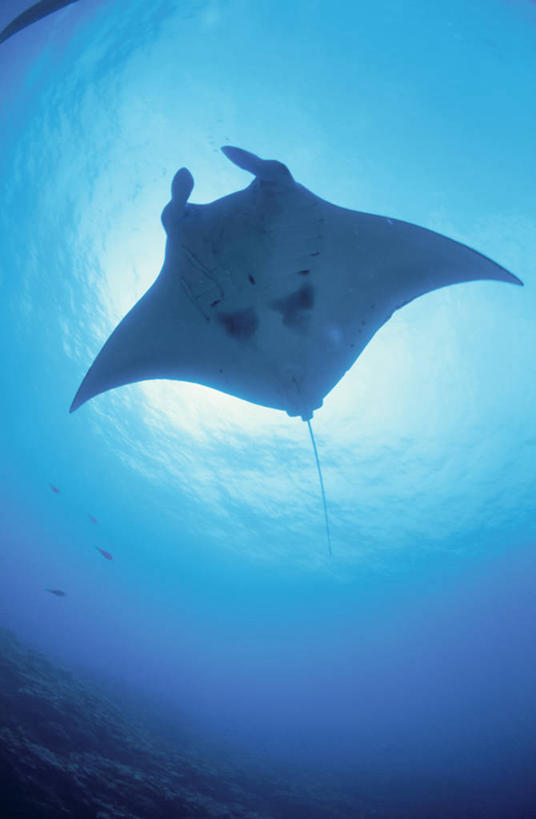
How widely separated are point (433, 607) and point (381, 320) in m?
26.1

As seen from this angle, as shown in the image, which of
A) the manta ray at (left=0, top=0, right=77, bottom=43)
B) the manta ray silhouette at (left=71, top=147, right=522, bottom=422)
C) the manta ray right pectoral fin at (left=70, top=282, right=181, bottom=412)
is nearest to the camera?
the manta ray at (left=0, top=0, right=77, bottom=43)

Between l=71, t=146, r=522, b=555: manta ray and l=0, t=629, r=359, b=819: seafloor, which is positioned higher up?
l=71, t=146, r=522, b=555: manta ray

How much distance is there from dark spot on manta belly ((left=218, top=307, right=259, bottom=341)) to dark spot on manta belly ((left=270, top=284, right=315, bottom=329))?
202mm

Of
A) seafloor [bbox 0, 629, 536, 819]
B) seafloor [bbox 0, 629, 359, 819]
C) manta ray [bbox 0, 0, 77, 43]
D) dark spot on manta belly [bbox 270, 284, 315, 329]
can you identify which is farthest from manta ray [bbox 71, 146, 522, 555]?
seafloor [bbox 0, 629, 536, 819]

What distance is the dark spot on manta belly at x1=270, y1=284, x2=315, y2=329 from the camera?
11.4 feet

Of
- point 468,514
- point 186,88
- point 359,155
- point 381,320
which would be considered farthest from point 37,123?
point 468,514

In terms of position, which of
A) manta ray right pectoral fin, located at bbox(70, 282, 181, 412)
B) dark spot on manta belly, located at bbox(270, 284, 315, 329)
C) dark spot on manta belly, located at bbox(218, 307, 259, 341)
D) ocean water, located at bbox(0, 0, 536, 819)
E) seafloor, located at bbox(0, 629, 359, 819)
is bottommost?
seafloor, located at bbox(0, 629, 359, 819)

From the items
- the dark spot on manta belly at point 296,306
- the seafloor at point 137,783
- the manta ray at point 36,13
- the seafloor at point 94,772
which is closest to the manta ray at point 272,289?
the dark spot on manta belly at point 296,306

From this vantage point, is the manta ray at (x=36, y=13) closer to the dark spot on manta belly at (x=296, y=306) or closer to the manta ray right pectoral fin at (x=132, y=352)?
the manta ray right pectoral fin at (x=132, y=352)

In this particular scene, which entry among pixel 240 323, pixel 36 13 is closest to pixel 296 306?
pixel 240 323

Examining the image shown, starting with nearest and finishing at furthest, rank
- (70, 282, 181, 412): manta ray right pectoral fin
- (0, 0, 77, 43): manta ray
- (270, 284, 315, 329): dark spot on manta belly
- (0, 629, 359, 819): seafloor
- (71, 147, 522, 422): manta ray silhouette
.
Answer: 1. (0, 0, 77, 43): manta ray
2. (71, 147, 522, 422): manta ray silhouette
3. (270, 284, 315, 329): dark spot on manta belly
4. (70, 282, 181, 412): manta ray right pectoral fin
5. (0, 629, 359, 819): seafloor

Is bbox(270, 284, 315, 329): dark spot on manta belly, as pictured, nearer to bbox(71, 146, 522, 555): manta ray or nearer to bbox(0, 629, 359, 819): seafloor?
bbox(71, 146, 522, 555): manta ray

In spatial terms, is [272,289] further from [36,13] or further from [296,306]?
[36,13]

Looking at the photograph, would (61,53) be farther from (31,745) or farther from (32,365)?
(31,745)
